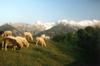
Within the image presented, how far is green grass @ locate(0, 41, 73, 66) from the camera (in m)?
2.91

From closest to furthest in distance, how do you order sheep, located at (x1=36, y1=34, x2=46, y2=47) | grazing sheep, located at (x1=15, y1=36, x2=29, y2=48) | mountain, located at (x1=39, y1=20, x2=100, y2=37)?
1. grazing sheep, located at (x1=15, y1=36, x2=29, y2=48)
2. sheep, located at (x1=36, y1=34, x2=46, y2=47)
3. mountain, located at (x1=39, y1=20, x2=100, y2=37)

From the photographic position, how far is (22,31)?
10.3 ft

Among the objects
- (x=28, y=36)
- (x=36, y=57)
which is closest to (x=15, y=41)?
(x=28, y=36)

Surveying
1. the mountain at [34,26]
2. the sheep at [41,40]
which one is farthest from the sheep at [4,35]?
the sheep at [41,40]

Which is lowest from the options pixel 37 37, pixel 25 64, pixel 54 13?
pixel 25 64

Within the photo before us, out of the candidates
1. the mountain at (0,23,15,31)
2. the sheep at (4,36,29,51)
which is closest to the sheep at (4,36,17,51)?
the sheep at (4,36,29,51)

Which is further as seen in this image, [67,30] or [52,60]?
[67,30]

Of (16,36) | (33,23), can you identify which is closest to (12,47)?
(16,36)

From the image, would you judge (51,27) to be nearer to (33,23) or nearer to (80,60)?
(33,23)

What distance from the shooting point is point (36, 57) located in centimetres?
303

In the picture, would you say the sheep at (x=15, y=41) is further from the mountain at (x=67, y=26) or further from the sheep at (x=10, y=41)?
the mountain at (x=67, y=26)

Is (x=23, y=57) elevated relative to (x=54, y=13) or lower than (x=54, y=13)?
lower

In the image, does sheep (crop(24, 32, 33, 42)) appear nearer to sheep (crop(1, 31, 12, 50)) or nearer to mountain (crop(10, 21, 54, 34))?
mountain (crop(10, 21, 54, 34))

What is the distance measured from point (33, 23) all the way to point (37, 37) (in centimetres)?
19
